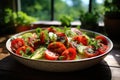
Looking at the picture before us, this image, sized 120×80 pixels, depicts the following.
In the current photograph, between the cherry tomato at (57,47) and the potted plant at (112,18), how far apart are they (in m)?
0.60

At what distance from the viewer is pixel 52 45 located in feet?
3.24

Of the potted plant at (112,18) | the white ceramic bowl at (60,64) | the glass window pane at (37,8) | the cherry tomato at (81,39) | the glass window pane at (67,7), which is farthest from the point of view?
the glass window pane at (67,7)

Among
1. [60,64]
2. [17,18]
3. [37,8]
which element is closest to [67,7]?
[37,8]

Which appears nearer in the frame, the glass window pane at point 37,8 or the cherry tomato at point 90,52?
the cherry tomato at point 90,52

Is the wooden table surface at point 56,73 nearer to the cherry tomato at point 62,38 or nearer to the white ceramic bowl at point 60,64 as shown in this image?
the white ceramic bowl at point 60,64

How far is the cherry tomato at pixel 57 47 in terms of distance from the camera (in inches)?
38.2

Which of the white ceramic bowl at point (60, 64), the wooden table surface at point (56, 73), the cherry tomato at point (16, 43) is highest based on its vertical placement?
the cherry tomato at point (16, 43)

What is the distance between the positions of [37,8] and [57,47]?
24.0ft

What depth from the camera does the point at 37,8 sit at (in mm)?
8164

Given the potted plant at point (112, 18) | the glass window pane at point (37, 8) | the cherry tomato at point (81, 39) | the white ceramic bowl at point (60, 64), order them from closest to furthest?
the white ceramic bowl at point (60, 64) < the cherry tomato at point (81, 39) < the potted plant at point (112, 18) < the glass window pane at point (37, 8)

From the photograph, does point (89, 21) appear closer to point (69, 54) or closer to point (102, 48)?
point (102, 48)

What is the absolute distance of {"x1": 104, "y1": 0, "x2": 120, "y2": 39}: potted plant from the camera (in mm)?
1474

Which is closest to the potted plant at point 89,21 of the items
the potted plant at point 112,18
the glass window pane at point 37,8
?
the potted plant at point 112,18

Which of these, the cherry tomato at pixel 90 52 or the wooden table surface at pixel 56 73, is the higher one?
the cherry tomato at pixel 90 52
